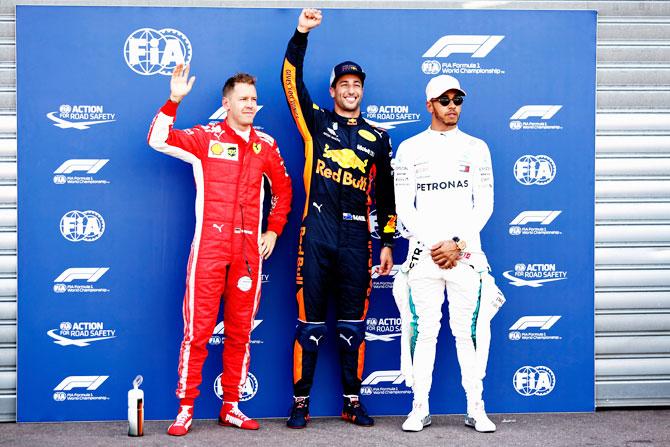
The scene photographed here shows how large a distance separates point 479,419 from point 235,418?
1.52 metres

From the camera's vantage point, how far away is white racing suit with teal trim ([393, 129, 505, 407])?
4887mm

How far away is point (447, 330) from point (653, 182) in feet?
5.87

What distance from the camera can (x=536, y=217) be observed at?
17.9 feet

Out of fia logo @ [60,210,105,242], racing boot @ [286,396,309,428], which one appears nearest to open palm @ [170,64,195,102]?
fia logo @ [60,210,105,242]

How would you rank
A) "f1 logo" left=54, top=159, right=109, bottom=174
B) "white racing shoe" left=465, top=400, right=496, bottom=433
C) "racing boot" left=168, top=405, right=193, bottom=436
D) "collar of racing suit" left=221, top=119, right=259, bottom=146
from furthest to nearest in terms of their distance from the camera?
"f1 logo" left=54, top=159, right=109, bottom=174
"collar of racing suit" left=221, top=119, right=259, bottom=146
"white racing shoe" left=465, top=400, right=496, bottom=433
"racing boot" left=168, top=405, right=193, bottom=436

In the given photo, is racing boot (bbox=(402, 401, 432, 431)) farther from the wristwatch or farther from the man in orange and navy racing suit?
the wristwatch

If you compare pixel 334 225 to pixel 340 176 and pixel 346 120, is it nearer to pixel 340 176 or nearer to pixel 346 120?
pixel 340 176

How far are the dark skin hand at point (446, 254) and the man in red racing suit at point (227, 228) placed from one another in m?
1.01

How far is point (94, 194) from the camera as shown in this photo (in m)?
5.22

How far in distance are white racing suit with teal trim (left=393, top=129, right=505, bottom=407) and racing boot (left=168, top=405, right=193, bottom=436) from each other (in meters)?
1.36

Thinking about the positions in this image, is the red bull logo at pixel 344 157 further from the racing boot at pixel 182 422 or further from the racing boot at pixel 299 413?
the racing boot at pixel 182 422

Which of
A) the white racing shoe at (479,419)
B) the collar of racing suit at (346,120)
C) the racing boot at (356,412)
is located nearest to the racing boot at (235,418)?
the racing boot at (356,412)

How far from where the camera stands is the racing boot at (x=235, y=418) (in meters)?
4.94

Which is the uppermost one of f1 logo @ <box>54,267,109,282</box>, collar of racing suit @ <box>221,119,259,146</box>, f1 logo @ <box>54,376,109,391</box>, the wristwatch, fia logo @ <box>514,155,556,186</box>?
collar of racing suit @ <box>221,119,259,146</box>
